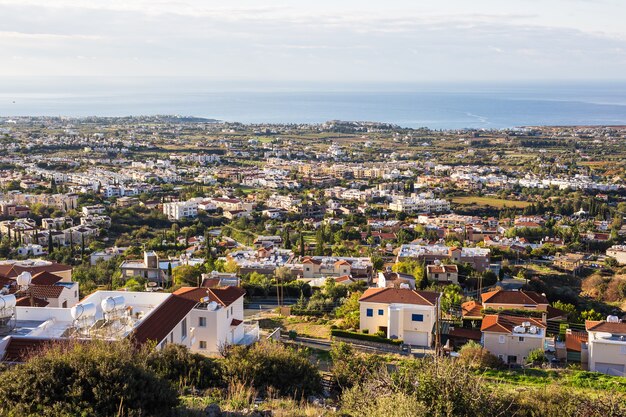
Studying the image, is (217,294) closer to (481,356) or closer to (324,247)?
(481,356)

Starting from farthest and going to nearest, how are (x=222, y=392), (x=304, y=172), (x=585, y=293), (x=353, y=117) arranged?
1. (x=353, y=117)
2. (x=304, y=172)
3. (x=585, y=293)
4. (x=222, y=392)

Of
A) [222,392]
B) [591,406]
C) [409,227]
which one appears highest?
[591,406]

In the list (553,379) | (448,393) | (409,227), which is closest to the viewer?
(448,393)

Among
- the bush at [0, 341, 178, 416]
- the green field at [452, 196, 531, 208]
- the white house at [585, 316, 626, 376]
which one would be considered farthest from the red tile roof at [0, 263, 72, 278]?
the green field at [452, 196, 531, 208]

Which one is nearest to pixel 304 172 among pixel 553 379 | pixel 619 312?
pixel 619 312

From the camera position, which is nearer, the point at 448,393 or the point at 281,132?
the point at 448,393

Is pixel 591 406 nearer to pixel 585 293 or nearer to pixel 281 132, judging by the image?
pixel 585 293
